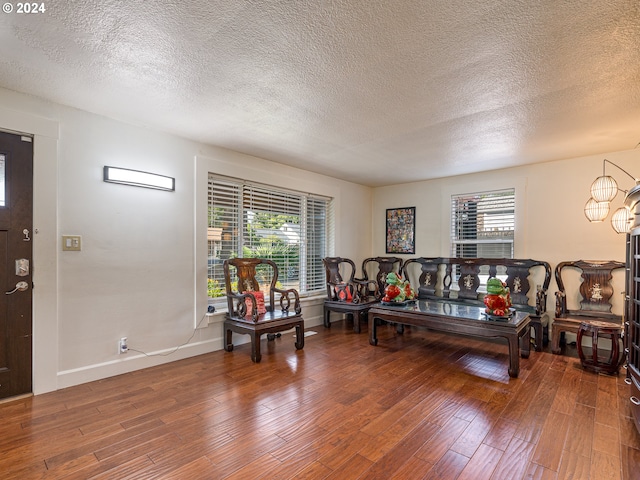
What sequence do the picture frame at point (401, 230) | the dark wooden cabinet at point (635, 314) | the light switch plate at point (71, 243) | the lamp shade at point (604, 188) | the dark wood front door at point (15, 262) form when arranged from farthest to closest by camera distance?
the picture frame at point (401, 230), the lamp shade at point (604, 188), the light switch plate at point (71, 243), the dark wood front door at point (15, 262), the dark wooden cabinet at point (635, 314)

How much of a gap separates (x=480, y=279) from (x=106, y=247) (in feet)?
15.6

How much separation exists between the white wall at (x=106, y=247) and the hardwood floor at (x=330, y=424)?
0.33 m

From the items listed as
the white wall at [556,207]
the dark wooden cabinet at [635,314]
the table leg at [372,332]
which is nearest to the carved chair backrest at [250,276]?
the table leg at [372,332]

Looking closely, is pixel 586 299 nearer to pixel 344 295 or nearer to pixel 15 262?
pixel 344 295

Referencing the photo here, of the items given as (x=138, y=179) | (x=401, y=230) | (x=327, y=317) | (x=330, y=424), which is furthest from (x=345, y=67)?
(x=401, y=230)

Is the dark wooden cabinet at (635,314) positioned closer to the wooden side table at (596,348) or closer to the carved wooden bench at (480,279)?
the wooden side table at (596,348)

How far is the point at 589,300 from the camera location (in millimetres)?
3895

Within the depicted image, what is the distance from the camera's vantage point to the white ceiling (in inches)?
65.4

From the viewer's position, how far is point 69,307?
110 inches

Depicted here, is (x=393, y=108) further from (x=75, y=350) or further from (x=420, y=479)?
(x=75, y=350)

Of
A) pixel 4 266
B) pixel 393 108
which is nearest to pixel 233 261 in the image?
pixel 4 266

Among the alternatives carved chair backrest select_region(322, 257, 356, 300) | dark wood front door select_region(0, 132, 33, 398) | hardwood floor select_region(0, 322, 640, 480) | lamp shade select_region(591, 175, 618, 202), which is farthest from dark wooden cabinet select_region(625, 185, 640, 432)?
dark wood front door select_region(0, 132, 33, 398)

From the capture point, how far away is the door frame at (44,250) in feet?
8.66

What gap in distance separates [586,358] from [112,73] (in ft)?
16.0
